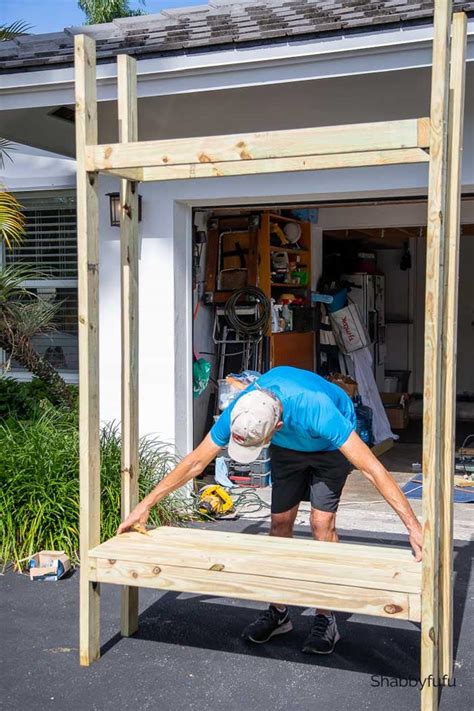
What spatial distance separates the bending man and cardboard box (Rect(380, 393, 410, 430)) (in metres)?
6.48

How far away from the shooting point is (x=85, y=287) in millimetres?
3834

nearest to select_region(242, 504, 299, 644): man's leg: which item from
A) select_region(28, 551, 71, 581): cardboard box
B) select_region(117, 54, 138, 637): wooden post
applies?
select_region(117, 54, 138, 637): wooden post

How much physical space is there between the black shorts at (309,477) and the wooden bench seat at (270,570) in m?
0.26

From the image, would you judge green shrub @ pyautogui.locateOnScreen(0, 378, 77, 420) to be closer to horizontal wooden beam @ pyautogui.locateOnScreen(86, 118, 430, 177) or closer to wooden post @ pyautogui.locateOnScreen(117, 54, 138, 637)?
wooden post @ pyautogui.locateOnScreen(117, 54, 138, 637)

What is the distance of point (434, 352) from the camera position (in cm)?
326

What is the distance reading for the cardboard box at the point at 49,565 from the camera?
5047mm

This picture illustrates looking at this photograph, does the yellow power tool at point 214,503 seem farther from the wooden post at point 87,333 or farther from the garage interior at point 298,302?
the wooden post at point 87,333

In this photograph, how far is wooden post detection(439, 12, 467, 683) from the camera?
138 inches

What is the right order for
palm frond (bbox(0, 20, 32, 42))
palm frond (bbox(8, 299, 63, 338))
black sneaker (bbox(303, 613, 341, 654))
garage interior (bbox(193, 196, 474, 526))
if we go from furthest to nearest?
palm frond (bbox(0, 20, 32, 42))
garage interior (bbox(193, 196, 474, 526))
palm frond (bbox(8, 299, 63, 338))
black sneaker (bbox(303, 613, 341, 654))

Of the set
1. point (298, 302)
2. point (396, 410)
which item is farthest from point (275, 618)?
point (396, 410)

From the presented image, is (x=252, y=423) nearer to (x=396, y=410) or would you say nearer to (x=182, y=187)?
(x=182, y=187)

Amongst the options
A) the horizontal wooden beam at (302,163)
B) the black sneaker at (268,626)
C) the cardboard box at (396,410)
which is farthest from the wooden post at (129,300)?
the cardboard box at (396,410)

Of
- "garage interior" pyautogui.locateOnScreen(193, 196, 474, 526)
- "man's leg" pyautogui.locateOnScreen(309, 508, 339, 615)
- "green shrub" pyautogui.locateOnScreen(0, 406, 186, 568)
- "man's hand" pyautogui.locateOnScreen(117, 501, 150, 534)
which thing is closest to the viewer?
"man's hand" pyautogui.locateOnScreen(117, 501, 150, 534)

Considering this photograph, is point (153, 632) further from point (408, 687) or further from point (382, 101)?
point (382, 101)
